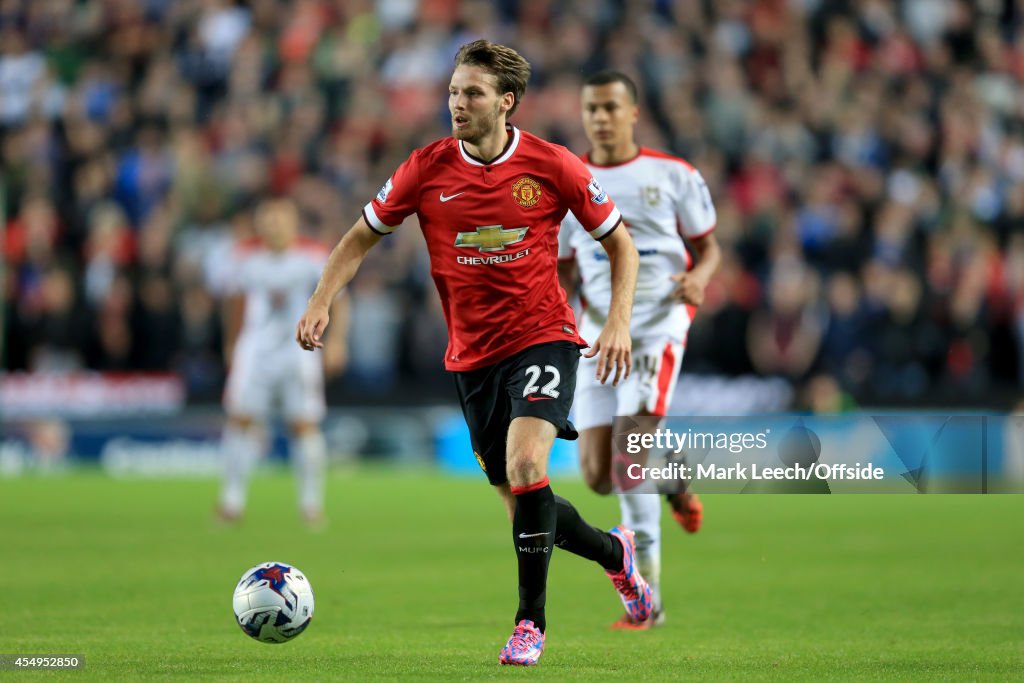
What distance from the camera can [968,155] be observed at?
23016 mm

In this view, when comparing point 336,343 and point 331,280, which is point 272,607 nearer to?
point 331,280

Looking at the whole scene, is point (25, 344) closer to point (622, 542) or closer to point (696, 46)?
point (696, 46)

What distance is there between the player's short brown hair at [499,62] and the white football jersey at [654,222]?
1770 millimetres

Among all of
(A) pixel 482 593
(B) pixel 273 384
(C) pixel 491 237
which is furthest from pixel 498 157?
(B) pixel 273 384

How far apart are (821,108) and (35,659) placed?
1871cm

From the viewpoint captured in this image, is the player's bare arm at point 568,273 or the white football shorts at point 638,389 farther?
the player's bare arm at point 568,273

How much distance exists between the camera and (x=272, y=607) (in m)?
7.16

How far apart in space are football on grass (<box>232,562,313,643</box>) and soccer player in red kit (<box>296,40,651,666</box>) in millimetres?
993

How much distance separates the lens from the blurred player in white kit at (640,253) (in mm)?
8797

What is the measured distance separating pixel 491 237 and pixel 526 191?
0.82 feet

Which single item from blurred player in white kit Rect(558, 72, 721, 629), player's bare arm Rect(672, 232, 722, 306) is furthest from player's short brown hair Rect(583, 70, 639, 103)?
player's bare arm Rect(672, 232, 722, 306)

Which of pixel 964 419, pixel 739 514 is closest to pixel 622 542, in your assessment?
pixel 739 514

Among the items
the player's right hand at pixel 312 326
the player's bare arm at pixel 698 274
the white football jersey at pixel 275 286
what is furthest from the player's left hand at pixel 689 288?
the white football jersey at pixel 275 286

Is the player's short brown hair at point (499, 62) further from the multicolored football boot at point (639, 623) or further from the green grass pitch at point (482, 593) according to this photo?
the multicolored football boot at point (639, 623)
